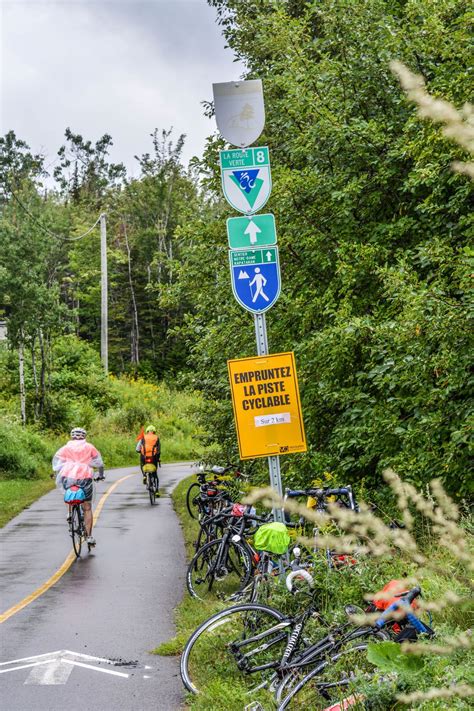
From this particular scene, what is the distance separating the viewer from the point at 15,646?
888 centimetres

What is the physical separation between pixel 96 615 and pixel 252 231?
192 inches

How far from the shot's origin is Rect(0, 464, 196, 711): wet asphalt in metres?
7.29

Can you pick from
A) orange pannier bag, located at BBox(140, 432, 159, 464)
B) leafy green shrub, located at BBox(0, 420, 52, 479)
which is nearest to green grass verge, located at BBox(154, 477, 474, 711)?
orange pannier bag, located at BBox(140, 432, 159, 464)

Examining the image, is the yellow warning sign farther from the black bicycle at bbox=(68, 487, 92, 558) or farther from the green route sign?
the black bicycle at bbox=(68, 487, 92, 558)

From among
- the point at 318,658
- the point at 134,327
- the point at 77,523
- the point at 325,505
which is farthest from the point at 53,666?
the point at 134,327

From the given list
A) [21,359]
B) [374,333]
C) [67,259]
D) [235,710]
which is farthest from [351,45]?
[67,259]

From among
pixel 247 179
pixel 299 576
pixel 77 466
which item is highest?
pixel 247 179

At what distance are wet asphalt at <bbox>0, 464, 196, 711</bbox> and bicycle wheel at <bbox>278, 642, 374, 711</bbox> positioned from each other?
5.66 ft

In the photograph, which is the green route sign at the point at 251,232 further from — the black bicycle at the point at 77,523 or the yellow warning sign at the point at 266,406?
the black bicycle at the point at 77,523

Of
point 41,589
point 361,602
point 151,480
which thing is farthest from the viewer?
point 151,480

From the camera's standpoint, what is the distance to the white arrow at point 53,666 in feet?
25.3

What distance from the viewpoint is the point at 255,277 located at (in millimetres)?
8016

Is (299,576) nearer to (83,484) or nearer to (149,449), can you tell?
(83,484)

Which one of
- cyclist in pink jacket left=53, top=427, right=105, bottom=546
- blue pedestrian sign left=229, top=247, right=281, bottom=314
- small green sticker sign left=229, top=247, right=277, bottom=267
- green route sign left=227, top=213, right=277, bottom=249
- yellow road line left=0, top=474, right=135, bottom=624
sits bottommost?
yellow road line left=0, top=474, right=135, bottom=624
